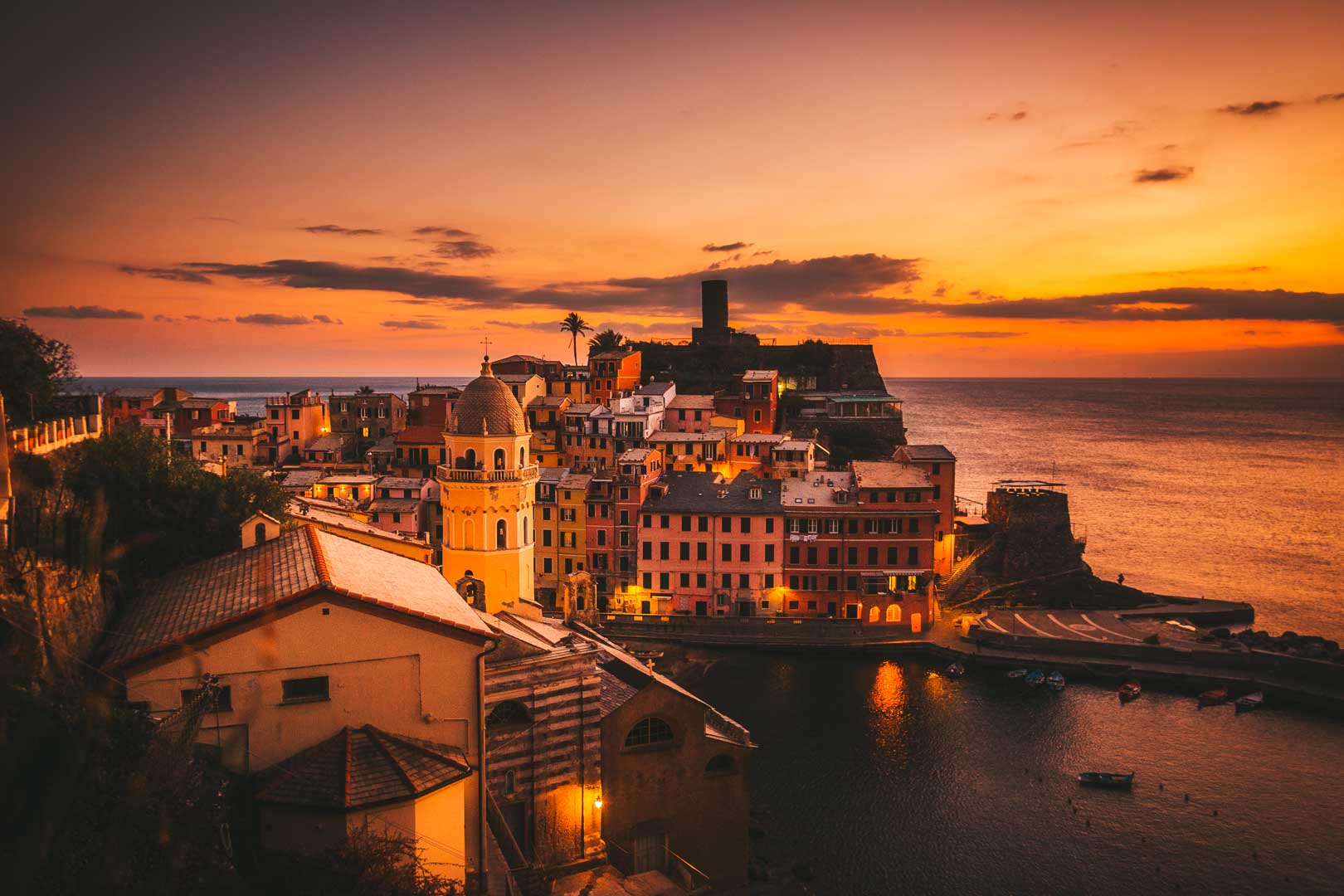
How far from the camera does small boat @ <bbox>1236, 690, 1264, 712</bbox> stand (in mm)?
43219

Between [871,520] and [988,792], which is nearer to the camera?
[988,792]

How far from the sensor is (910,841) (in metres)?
31.4

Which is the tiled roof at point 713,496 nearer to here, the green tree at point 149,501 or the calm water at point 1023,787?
the calm water at point 1023,787

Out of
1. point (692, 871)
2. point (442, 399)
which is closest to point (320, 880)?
point (692, 871)

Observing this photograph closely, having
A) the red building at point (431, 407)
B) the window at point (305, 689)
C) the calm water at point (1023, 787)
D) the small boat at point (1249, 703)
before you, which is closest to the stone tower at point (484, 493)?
the calm water at point (1023, 787)

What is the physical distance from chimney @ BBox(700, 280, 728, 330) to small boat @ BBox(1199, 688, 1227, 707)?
7681 centimetres

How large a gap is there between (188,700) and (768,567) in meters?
42.3

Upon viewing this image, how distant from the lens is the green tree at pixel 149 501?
62.8 feet

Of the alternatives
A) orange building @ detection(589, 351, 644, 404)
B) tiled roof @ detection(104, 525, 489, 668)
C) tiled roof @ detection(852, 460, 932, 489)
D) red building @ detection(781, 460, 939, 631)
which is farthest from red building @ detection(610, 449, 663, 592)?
tiled roof @ detection(104, 525, 489, 668)

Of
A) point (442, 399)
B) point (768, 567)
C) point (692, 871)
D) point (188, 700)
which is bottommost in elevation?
point (692, 871)

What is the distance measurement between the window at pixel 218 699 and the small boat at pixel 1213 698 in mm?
46330

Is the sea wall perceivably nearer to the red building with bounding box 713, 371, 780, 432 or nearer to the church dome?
the red building with bounding box 713, 371, 780, 432

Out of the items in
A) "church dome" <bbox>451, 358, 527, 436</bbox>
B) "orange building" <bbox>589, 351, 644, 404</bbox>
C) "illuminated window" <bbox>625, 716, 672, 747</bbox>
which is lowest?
"illuminated window" <bbox>625, 716, 672, 747</bbox>

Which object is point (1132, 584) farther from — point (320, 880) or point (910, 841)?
point (320, 880)
